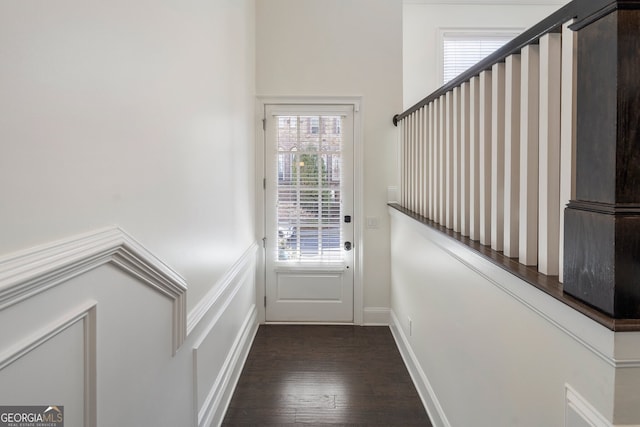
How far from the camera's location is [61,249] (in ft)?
2.81

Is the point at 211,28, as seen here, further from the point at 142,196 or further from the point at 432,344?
the point at 432,344

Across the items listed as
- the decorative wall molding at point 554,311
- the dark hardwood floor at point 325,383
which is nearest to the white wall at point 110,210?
the dark hardwood floor at point 325,383

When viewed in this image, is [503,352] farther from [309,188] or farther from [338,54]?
[338,54]

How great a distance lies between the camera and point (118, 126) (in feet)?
3.65

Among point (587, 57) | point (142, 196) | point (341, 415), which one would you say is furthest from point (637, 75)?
point (341, 415)

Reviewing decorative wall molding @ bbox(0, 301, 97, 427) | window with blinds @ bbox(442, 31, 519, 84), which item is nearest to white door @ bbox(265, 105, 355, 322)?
window with blinds @ bbox(442, 31, 519, 84)

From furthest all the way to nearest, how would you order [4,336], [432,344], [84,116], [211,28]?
[432,344] → [211,28] → [84,116] → [4,336]

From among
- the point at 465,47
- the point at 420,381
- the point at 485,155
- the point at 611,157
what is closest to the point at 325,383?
the point at 420,381

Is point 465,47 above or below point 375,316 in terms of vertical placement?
above

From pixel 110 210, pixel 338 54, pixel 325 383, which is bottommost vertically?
pixel 325 383

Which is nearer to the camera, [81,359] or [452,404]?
[81,359]

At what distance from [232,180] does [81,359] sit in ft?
5.93

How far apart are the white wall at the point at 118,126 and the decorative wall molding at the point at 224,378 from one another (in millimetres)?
574

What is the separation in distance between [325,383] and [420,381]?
65 cm
